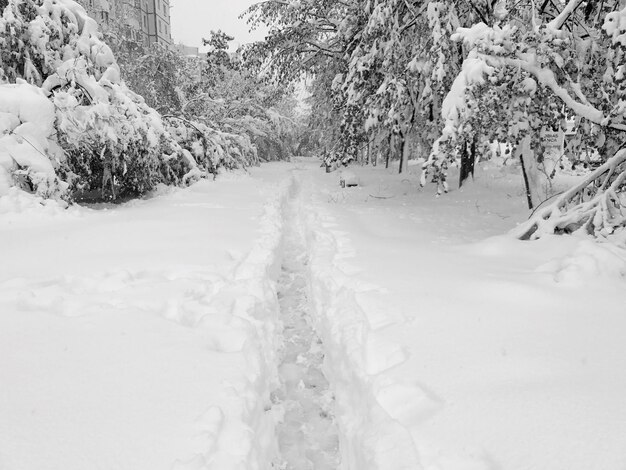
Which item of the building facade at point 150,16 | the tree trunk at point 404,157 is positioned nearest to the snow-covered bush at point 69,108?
the tree trunk at point 404,157

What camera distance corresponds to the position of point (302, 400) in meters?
3.47

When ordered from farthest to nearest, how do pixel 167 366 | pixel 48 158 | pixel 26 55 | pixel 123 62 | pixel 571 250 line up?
pixel 123 62
pixel 26 55
pixel 48 158
pixel 571 250
pixel 167 366

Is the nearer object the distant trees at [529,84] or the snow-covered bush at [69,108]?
the distant trees at [529,84]

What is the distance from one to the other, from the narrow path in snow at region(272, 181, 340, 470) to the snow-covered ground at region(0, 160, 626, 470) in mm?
26

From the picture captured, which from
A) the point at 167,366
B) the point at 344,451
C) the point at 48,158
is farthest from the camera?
the point at 48,158

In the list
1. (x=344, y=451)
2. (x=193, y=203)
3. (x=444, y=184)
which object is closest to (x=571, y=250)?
(x=444, y=184)

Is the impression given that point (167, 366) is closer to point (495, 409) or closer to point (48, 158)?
point (495, 409)

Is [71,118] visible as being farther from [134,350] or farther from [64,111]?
[134,350]

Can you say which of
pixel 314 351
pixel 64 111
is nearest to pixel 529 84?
pixel 314 351

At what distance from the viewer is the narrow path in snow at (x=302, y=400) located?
2896mm

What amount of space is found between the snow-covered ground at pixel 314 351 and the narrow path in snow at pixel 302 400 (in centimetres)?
3

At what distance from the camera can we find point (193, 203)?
35.2 ft

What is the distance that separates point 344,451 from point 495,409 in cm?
101

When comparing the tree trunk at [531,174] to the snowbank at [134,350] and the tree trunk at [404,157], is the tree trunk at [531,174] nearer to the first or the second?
the snowbank at [134,350]
